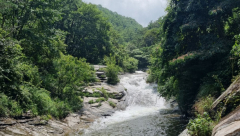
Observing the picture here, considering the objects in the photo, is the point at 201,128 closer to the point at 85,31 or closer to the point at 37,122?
the point at 37,122

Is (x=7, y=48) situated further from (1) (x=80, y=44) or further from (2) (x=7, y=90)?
(1) (x=80, y=44)

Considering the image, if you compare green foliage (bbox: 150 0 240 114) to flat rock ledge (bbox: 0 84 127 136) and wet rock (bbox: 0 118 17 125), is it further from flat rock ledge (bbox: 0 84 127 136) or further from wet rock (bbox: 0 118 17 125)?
wet rock (bbox: 0 118 17 125)

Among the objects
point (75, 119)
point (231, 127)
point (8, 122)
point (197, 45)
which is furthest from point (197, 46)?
point (8, 122)

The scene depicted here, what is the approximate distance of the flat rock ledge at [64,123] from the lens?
8.94m

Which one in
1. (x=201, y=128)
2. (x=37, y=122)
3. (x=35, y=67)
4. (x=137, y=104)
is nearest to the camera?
(x=201, y=128)

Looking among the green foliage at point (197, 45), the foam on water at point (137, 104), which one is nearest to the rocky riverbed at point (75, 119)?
the foam on water at point (137, 104)

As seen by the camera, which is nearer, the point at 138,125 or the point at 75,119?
the point at 138,125

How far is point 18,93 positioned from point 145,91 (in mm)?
16886

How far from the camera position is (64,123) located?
1227 cm

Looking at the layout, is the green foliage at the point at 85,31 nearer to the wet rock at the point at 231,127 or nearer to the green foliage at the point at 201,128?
the green foliage at the point at 201,128

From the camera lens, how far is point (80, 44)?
38969mm

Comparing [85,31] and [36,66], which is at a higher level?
[85,31]

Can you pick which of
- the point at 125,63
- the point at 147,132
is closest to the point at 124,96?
the point at 147,132

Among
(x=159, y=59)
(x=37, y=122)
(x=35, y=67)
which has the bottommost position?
(x=37, y=122)
